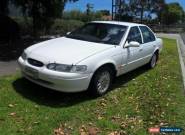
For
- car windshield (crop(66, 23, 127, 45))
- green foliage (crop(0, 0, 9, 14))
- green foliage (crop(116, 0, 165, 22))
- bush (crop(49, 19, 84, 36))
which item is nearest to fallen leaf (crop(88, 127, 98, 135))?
car windshield (crop(66, 23, 127, 45))

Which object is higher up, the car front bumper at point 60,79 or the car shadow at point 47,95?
the car front bumper at point 60,79

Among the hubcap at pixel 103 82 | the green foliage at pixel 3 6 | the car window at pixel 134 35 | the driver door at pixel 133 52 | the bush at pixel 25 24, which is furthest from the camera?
the bush at pixel 25 24

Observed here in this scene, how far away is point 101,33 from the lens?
7895 millimetres

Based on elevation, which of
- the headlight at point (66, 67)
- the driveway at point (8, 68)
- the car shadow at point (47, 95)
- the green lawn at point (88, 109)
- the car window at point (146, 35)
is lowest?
the green lawn at point (88, 109)

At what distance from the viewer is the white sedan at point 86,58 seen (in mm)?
6145

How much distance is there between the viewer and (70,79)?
6062 mm

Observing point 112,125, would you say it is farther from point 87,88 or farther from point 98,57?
point 98,57

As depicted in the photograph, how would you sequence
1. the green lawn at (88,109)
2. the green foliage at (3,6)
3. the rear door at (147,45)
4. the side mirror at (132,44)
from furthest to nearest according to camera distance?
the green foliage at (3,6), the rear door at (147,45), the side mirror at (132,44), the green lawn at (88,109)

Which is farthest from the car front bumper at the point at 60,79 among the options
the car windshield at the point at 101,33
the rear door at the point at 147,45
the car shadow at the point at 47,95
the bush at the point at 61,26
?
the bush at the point at 61,26

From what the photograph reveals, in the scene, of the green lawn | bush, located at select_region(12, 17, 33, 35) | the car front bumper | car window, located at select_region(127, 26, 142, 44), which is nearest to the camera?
the green lawn

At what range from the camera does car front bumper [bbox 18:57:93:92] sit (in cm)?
605

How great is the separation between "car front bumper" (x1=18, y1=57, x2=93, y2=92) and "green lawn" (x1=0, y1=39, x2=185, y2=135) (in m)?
0.35

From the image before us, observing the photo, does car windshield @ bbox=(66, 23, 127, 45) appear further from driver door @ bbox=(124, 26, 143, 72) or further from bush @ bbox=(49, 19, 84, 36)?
bush @ bbox=(49, 19, 84, 36)

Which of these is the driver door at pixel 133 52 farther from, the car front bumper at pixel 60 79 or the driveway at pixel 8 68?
the driveway at pixel 8 68
